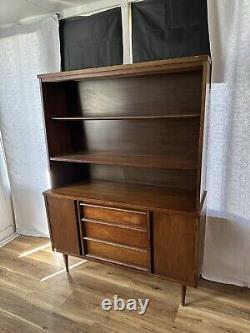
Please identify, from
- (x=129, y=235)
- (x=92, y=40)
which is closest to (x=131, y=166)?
(x=129, y=235)

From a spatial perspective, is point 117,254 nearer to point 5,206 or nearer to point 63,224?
point 63,224

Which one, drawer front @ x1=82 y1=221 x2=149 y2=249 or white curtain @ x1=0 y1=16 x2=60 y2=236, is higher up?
white curtain @ x1=0 y1=16 x2=60 y2=236

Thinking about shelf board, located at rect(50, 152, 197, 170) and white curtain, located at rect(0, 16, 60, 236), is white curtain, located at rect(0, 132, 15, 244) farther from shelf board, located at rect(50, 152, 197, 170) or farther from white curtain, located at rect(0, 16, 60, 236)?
shelf board, located at rect(50, 152, 197, 170)

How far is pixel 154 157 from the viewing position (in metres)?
1.87

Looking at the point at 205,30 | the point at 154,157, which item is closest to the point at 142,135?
the point at 154,157

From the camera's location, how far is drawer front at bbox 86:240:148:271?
183cm

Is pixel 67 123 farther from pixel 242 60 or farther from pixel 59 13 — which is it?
pixel 242 60

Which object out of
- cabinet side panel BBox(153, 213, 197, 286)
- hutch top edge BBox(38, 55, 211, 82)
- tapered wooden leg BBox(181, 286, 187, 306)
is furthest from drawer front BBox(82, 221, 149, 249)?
hutch top edge BBox(38, 55, 211, 82)

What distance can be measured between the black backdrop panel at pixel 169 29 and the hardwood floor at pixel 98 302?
A: 183cm

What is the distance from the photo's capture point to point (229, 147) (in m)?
1.79

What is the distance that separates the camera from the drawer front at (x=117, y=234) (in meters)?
1.79

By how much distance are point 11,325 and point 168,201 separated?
1.41 meters

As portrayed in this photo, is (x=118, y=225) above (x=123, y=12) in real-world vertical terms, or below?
below

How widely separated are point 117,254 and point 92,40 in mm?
1753
